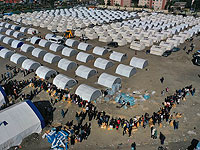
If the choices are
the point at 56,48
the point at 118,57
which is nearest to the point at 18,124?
Result: the point at 118,57

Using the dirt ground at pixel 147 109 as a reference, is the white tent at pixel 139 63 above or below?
above

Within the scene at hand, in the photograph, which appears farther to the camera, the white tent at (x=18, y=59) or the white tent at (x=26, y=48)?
the white tent at (x=26, y=48)

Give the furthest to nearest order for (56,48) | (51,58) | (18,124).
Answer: (56,48), (51,58), (18,124)

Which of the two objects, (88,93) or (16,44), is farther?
(16,44)

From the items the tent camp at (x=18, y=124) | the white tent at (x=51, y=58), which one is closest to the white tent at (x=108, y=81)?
the tent camp at (x=18, y=124)

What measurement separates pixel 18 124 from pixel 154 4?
125 meters

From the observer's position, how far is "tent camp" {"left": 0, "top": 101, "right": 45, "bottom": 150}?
15.8 metres

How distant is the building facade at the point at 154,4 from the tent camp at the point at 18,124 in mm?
117014

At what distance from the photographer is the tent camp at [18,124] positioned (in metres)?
15.8

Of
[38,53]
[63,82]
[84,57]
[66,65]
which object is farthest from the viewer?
[38,53]

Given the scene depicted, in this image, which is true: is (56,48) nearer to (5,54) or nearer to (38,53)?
(38,53)

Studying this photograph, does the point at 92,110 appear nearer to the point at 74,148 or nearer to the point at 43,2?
the point at 74,148

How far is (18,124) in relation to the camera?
16703 millimetres

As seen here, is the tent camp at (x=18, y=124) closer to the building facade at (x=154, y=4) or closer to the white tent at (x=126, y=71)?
the white tent at (x=126, y=71)
